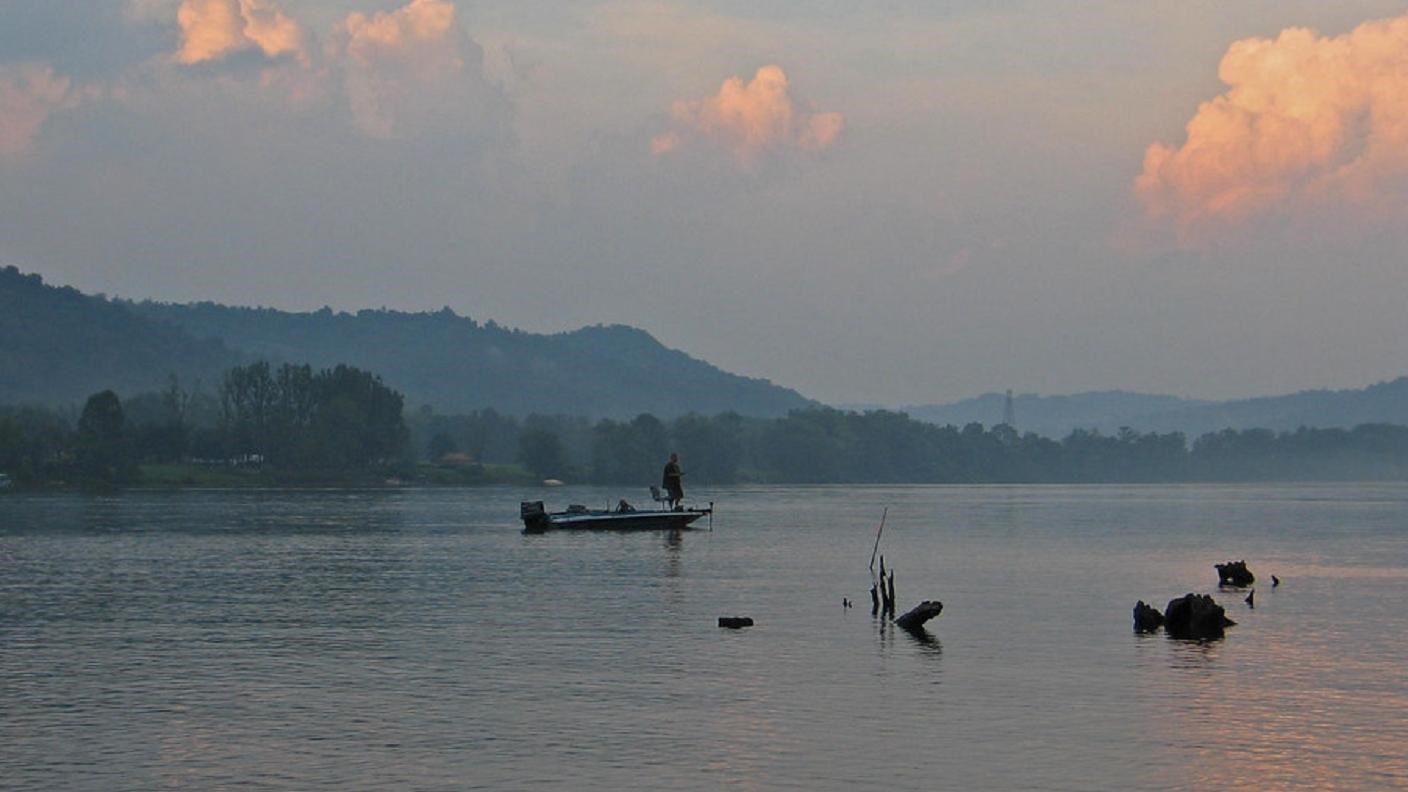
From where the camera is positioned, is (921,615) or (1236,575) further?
(1236,575)

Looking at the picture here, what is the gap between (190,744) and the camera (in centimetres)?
4166

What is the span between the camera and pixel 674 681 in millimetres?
52719

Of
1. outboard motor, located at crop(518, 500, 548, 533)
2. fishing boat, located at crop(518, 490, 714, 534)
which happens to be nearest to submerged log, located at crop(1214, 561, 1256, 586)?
fishing boat, located at crop(518, 490, 714, 534)

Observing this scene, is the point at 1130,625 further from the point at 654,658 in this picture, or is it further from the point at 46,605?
the point at 46,605

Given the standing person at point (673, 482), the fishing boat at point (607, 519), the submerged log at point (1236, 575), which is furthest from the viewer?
the fishing boat at point (607, 519)

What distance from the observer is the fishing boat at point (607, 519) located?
155 m

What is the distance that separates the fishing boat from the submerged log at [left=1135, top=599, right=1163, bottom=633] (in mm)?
88915

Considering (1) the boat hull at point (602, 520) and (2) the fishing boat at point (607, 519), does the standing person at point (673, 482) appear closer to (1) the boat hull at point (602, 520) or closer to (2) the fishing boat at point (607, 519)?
(2) the fishing boat at point (607, 519)

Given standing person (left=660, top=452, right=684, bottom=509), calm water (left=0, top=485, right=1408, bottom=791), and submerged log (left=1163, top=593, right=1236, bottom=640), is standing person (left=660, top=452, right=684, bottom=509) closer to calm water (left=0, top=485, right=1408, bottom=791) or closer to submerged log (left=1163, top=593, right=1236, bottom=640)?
Result: calm water (left=0, top=485, right=1408, bottom=791)

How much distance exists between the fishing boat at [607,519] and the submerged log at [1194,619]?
9002 cm

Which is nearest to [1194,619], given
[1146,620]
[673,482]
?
[1146,620]

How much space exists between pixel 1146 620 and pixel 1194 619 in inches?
77.0

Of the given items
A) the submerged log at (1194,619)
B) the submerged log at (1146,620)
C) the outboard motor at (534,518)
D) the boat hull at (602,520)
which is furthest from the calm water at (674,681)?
the boat hull at (602,520)

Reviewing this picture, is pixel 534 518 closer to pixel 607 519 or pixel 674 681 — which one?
pixel 607 519
